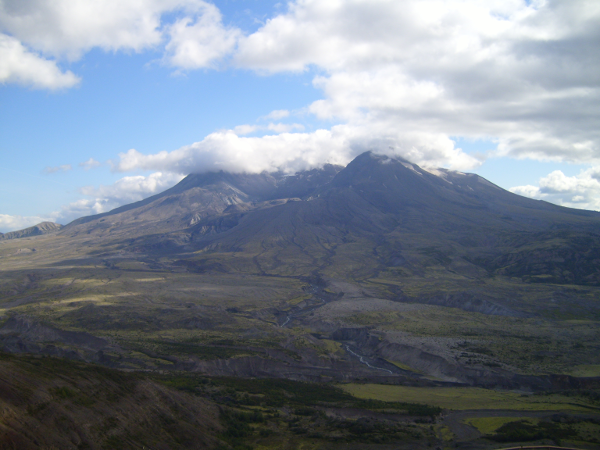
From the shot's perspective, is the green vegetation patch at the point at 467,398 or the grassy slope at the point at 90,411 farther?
the green vegetation patch at the point at 467,398

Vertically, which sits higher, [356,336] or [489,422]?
[489,422]

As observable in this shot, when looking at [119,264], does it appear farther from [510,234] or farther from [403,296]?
[510,234]

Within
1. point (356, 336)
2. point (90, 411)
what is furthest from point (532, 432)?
point (356, 336)

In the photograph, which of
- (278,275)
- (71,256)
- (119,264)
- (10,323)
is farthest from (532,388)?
(71,256)

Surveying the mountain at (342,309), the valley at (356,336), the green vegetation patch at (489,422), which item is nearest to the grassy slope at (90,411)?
the valley at (356,336)

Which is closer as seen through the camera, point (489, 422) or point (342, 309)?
point (489, 422)

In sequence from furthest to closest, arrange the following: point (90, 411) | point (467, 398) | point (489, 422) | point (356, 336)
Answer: point (356, 336) → point (467, 398) → point (489, 422) → point (90, 411)

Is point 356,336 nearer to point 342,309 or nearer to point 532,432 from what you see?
point 342,309

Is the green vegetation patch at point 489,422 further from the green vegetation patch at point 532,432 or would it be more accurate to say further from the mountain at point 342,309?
the mountain at point 342,309

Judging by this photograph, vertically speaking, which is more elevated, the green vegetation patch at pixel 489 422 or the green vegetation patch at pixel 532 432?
the green vegetation patch at pixel 532 432

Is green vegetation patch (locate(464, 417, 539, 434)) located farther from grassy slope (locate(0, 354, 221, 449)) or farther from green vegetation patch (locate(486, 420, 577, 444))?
grassy slope (locate(0, 354, 221, 449))

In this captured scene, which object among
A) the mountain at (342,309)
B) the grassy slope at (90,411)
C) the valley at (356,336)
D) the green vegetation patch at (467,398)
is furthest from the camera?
the mountain at (342,309)

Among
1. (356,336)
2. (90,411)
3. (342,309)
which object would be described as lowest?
(356,336)
